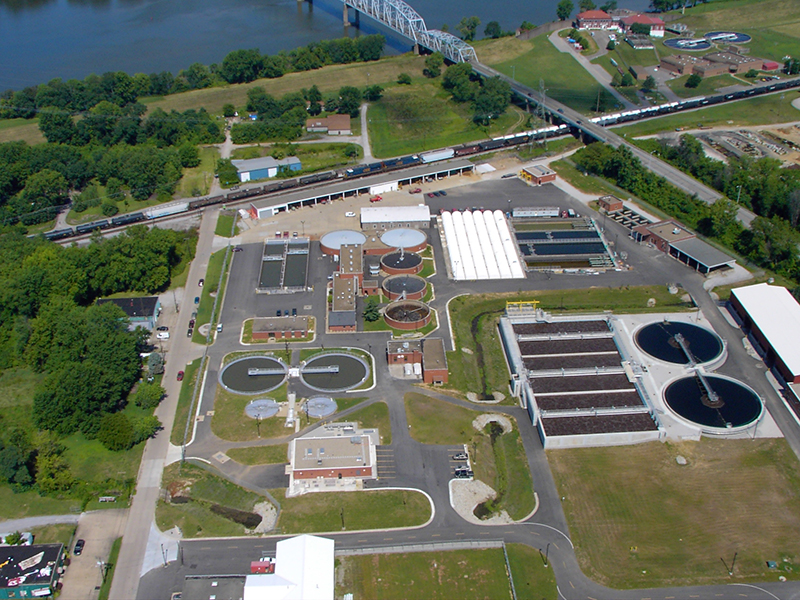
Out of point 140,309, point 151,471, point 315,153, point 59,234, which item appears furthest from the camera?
point 315,153

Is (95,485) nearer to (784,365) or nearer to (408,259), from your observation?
(408,259)

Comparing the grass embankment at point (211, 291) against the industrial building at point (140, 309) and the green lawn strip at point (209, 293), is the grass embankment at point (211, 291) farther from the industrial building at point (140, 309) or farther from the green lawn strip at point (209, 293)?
the industrial building at point (140, 309)

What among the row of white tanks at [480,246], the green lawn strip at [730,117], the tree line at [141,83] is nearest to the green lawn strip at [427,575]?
the row of white tanks at [480,246]

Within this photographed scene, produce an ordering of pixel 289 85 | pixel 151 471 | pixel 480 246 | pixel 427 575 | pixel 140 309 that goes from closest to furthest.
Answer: pixel 427 575 < pixel 151 471 < pixel 140 309 < pixel 480 246 < pixel 289 85

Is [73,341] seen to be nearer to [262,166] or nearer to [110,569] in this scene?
[110,569]

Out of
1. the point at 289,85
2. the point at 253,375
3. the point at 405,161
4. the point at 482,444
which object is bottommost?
the point at 482,444

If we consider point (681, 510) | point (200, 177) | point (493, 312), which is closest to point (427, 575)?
point (681, 510)
